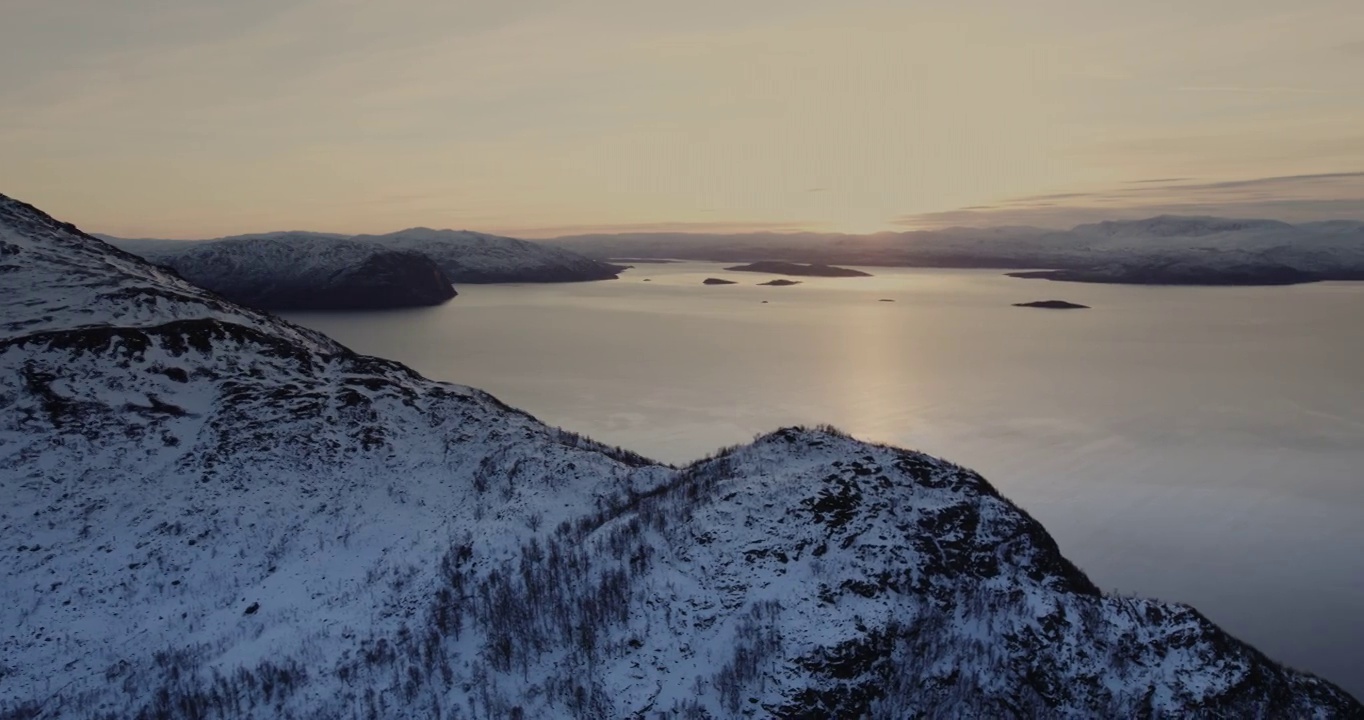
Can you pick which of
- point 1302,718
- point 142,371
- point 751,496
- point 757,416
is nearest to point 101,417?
point 142,371

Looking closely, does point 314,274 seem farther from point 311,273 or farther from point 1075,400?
point 1075,400

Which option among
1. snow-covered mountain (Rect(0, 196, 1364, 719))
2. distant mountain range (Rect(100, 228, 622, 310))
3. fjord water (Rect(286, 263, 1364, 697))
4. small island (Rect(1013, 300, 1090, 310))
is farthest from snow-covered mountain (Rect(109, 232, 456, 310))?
snow-covered mountain (Rect(0, 196, 1364, 719))

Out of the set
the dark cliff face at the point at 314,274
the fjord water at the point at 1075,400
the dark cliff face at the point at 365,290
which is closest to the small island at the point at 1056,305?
the fjord water at the point at 1075,400

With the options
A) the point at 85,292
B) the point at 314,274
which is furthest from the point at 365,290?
the point at 85,292

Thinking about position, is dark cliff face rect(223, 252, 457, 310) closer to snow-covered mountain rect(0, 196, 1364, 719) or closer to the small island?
the small island

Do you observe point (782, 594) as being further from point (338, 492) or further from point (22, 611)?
point (22, 611)

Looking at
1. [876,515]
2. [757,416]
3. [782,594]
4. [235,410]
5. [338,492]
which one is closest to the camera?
[782,594]

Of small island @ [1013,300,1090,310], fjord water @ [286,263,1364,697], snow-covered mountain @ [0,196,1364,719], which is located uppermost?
snow-covered mountain @ [0,196,1364,719]
